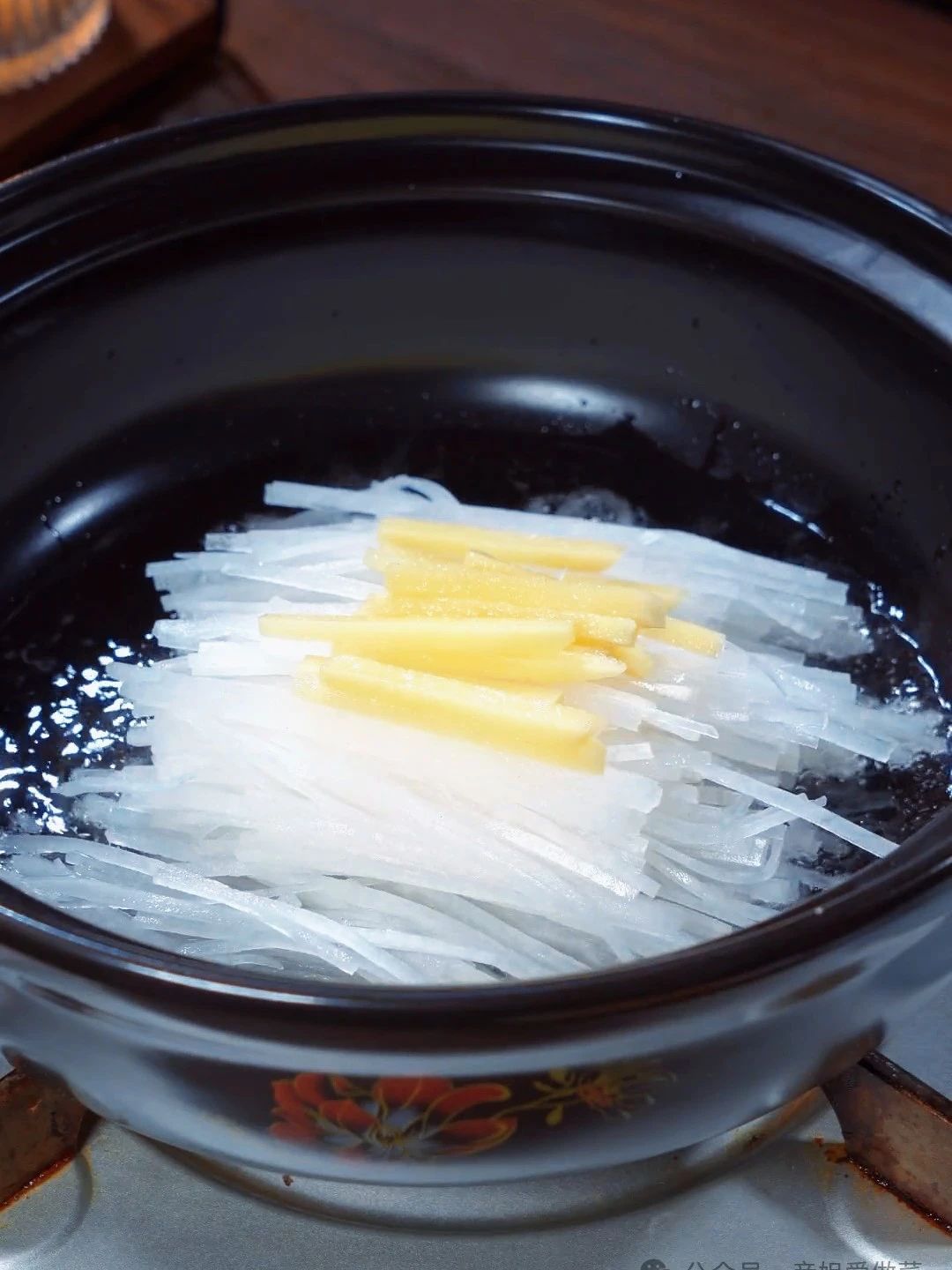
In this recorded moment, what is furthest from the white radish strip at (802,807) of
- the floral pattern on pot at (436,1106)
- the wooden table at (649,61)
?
the wooden table at (649,61)

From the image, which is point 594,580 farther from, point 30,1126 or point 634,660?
point 30,1126

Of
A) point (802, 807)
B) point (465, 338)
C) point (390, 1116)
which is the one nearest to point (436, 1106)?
point (390, 1116)

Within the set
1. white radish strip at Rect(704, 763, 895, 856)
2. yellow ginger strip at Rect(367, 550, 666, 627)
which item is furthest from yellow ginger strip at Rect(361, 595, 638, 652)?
white radish strip at Rect(704, 763, 895, 856)

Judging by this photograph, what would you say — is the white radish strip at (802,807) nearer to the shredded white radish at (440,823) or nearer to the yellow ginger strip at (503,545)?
the shredded white radish at (440,823)

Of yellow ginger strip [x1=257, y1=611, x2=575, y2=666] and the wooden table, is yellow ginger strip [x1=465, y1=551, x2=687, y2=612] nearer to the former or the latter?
yellow ginger strip [x1=257, y1=611, x2=575, y2=666]

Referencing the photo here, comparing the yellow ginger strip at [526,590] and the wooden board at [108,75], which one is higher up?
the wooden board at [108,75]

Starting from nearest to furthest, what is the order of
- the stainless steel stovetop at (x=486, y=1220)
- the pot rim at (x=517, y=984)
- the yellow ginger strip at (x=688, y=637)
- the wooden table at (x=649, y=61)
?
A: the pot rim at (x=517, y=984), the stainless steel stovetop at (x=486, y=1220), the yellow ginger strip at (x=688, y=637), the wooden table at (x=649, y=61)
